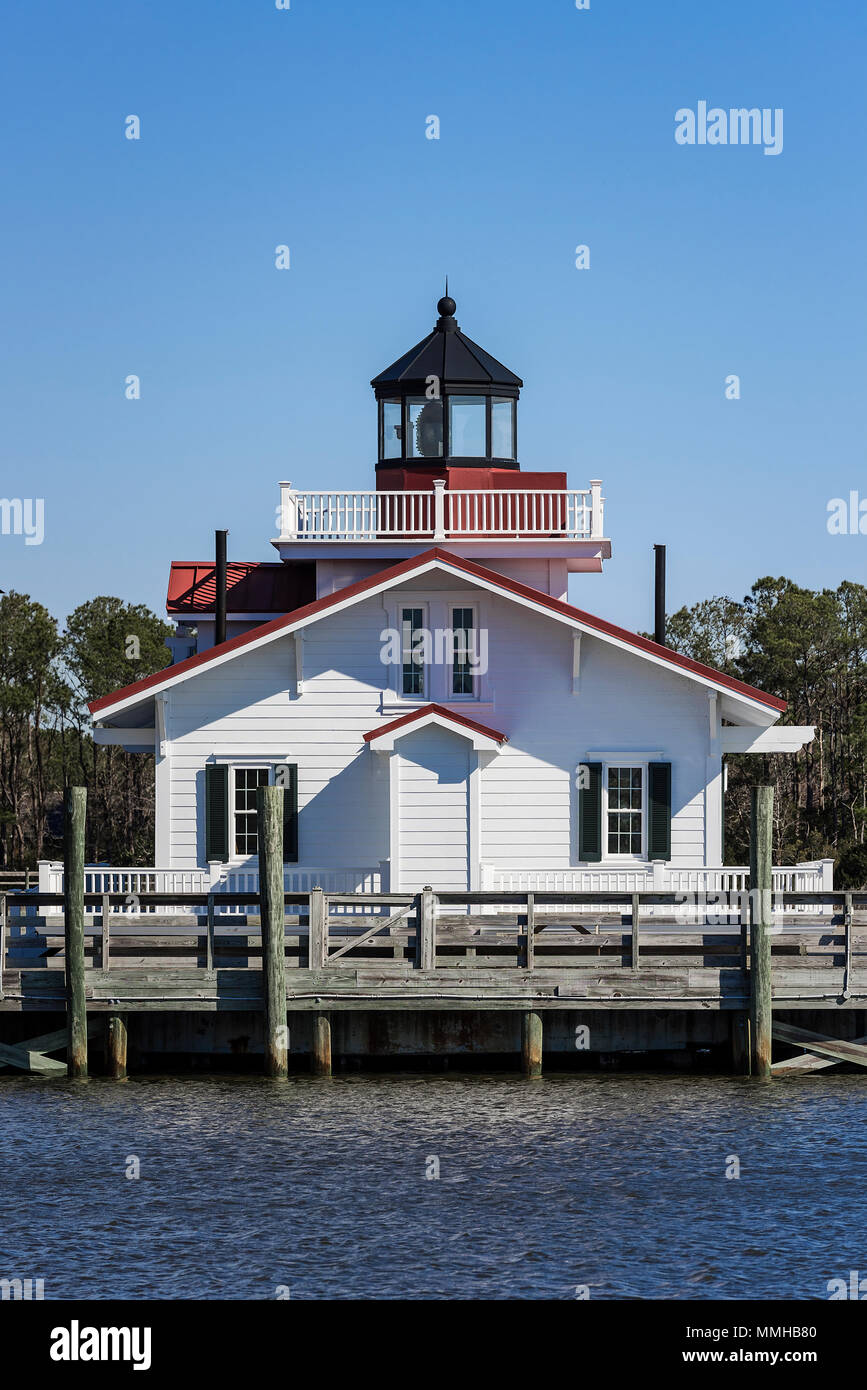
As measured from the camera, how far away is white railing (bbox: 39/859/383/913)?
31.3 metres

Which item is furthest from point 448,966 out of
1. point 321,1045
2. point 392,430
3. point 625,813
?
point 392,430

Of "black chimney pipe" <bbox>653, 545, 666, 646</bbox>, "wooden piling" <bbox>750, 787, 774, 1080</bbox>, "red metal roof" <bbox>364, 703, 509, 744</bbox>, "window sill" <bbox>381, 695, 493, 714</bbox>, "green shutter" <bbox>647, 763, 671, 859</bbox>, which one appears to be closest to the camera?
"wooden piling" <bbox>750, 787, 774, 1080</bbox>

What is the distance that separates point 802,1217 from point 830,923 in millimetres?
7751

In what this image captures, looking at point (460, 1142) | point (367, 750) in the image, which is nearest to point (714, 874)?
point (367, 750)

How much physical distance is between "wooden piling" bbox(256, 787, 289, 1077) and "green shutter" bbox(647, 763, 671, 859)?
766 centimetres

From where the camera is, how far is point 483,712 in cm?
3206

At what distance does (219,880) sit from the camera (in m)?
31.8

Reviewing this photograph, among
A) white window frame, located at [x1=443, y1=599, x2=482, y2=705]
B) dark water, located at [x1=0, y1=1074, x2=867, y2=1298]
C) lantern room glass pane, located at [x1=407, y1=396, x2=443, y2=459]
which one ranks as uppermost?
lantern room glass pane, located at [x1=407, y1=396, x2=443, y2=459]

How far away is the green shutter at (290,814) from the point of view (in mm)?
31828

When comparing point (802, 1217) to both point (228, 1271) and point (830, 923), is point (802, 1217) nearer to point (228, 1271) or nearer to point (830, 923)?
point (228, 1271)

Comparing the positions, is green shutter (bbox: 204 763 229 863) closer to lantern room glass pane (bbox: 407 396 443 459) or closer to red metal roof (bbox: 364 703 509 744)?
red metal roof (bbox: 364 703 509 744)

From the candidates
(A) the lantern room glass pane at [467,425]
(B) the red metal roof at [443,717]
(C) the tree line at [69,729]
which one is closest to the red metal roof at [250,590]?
(A) the lantern room glass pane at [467,425]

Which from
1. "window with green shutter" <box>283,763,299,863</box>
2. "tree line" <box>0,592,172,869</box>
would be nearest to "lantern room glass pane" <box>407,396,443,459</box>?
"window with green shutter" <box>283,763,299,863</box>

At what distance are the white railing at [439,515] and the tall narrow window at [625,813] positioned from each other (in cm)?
470
